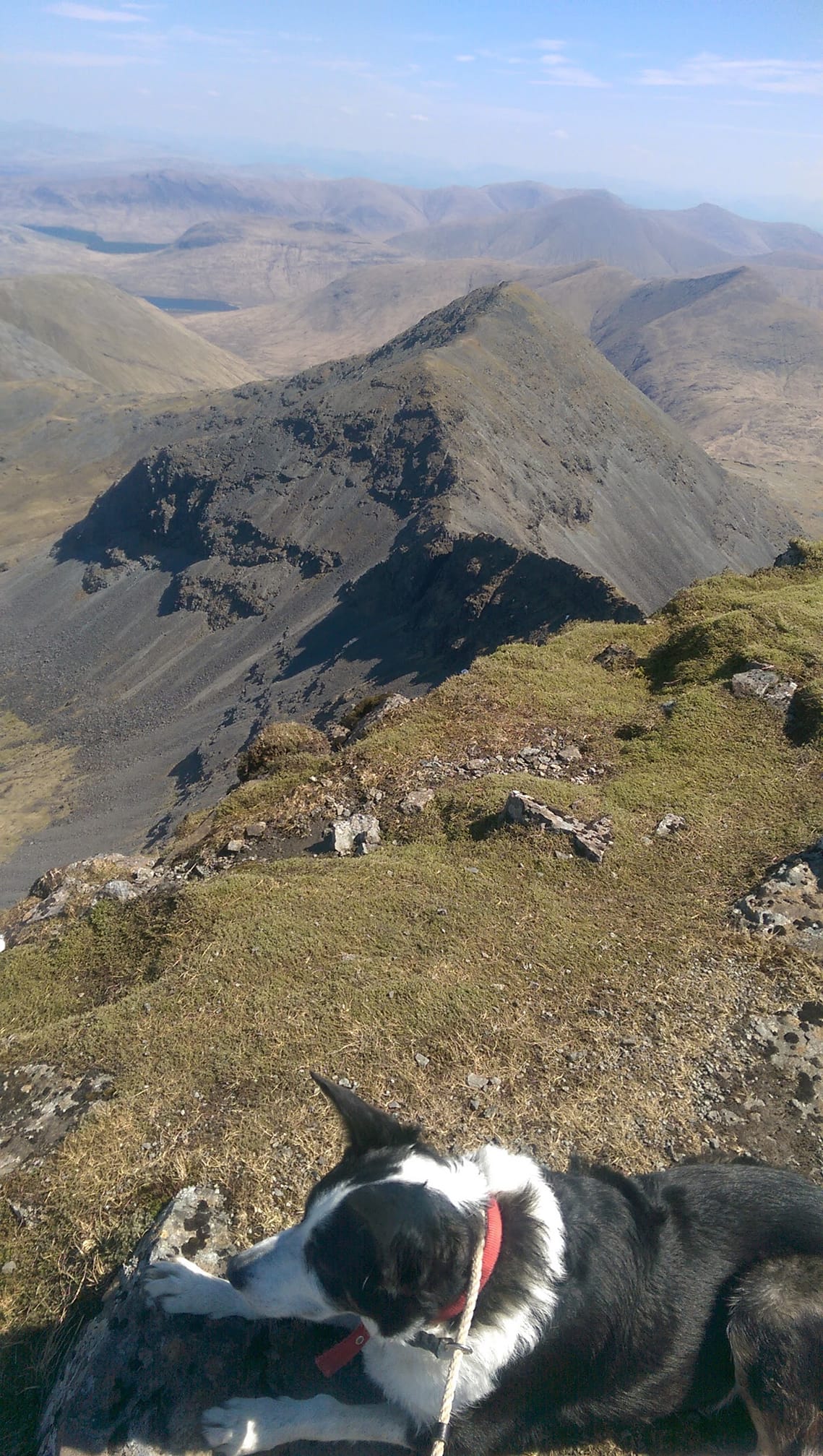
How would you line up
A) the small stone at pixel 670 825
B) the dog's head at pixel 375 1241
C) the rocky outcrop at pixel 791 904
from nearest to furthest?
the dog's head at pixel 375 1241 → the rocky outcrop at pixel 791 904 → the small stone at pixel 670 825

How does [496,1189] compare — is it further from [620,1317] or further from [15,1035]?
[15,1035]

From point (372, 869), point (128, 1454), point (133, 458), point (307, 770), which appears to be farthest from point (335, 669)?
point (133, 458)

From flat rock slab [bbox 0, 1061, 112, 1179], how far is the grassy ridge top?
6.2 inches

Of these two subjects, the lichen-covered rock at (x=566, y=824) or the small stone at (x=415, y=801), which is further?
the small stone at (x=415, y=801)

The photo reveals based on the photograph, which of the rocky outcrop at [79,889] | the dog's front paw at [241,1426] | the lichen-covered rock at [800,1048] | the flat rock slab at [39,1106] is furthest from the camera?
the rocky outcrop at [79,889]

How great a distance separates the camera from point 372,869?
927 cm

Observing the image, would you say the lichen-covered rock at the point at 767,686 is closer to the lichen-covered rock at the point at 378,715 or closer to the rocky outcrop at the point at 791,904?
the rocky outcrop at the point at 791,904

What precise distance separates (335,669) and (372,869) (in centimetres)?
4982

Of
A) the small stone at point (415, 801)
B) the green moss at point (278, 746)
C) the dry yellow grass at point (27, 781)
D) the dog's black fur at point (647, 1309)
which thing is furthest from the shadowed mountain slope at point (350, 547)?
the dog's black fur at point (647, 1309)

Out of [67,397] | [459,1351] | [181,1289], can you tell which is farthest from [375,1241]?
[67,397]

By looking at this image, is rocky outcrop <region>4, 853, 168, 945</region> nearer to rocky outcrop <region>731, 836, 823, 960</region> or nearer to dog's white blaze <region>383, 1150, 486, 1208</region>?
dog's white blaze <region>383, 1150, 486, 1208</region>

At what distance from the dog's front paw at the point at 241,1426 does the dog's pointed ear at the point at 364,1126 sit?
1751 mm

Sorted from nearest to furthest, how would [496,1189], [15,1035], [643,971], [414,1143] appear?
[414,1143] < [496,1189] < [15,1035] < [643,971]

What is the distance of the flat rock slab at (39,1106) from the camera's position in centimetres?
556
